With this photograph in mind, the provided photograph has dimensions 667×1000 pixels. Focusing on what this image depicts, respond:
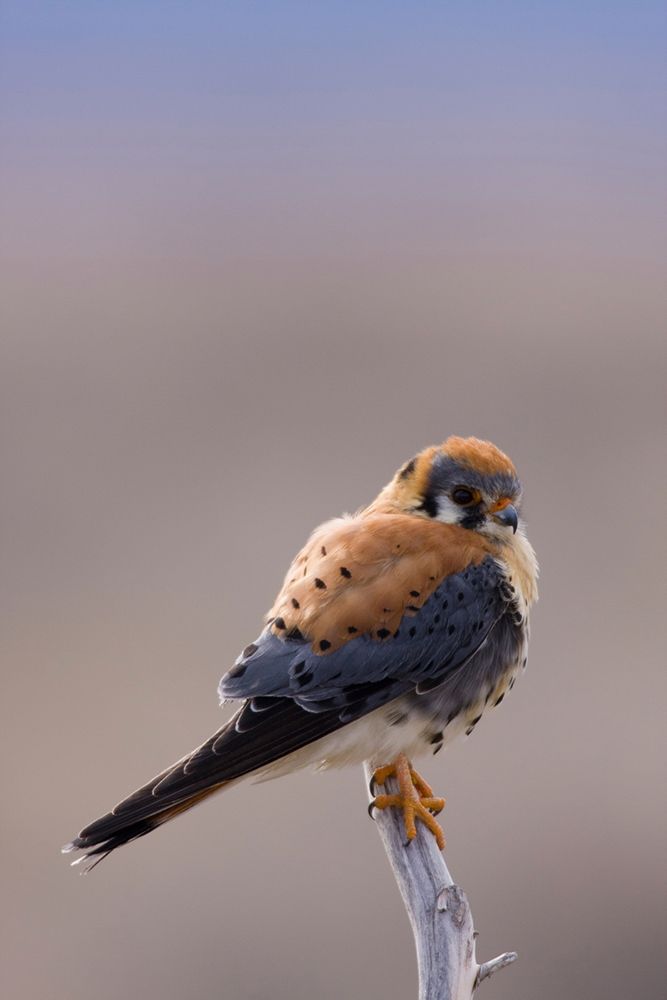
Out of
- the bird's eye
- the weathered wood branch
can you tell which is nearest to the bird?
the bird's eye

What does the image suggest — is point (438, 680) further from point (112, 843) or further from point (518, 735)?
point (518, 735)

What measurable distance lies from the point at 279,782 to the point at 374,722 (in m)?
3.76

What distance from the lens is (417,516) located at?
3631mm

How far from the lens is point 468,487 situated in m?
3.56

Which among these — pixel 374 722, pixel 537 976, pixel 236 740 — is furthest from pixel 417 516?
pixel 537 976

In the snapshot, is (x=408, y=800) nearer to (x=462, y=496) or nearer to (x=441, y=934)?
(x=441, y=934)

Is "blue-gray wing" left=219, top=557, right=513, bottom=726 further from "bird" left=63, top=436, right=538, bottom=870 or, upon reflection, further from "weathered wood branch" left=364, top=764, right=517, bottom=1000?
"weathered wood branch" left=364, top=764, right=517, bottom=1000

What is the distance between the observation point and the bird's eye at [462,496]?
357 cm

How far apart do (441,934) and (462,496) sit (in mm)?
1112

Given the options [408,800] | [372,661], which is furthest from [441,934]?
[372,661]

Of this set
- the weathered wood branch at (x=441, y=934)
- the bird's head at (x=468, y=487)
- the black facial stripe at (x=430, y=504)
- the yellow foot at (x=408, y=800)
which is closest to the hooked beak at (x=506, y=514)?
the bird's head at (x=468, y=487)

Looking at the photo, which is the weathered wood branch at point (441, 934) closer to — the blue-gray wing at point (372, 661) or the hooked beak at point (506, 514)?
the blue-gray wing at point (372, 661)

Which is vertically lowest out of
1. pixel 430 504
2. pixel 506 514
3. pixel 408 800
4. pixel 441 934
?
pixel 441 934

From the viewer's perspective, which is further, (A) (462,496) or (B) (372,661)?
(A) (462,496)
